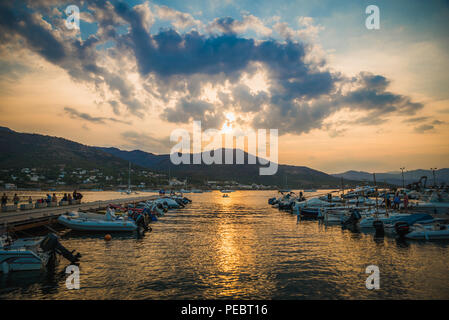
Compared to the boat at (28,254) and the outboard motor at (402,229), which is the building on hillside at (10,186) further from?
the outboard motor at (402,229)

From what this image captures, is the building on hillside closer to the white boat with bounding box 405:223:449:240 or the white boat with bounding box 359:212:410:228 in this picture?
the white boat with bounding box 359:212:410:228

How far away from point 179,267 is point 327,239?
56.4 ft

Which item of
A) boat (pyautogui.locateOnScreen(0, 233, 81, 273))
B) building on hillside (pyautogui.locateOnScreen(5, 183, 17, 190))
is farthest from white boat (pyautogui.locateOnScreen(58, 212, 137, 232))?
building on hillside (pyautogui.locateOnScreen(5, 183, 17, 190))

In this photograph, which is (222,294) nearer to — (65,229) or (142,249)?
(142,249)

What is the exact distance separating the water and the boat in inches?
24.6

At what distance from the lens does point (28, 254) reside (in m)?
15.7

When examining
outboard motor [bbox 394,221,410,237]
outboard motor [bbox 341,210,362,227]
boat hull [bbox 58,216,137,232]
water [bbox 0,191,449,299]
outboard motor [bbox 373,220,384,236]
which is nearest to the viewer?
water [bbox 0,191,449,299]

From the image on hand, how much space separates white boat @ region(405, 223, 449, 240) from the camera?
25.2 m

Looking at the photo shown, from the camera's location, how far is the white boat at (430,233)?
2520cm

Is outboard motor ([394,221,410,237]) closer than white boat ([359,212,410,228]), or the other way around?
outboard motor ([394,221,410,237])

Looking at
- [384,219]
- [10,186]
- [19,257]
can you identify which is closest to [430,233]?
[384,219]
